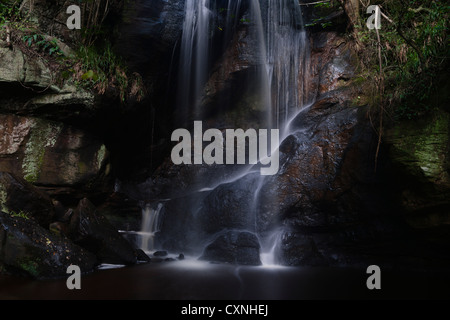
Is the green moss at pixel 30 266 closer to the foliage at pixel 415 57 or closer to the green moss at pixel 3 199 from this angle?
the green moss at pixel 3 199

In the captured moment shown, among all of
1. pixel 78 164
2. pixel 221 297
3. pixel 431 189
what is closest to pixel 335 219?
pixel 431 189

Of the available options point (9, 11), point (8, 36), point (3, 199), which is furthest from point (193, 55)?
point (3, 199)

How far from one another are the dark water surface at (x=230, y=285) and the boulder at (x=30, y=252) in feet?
0.53

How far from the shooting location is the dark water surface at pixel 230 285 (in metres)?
3.22

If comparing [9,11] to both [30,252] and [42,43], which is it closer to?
[42,43]

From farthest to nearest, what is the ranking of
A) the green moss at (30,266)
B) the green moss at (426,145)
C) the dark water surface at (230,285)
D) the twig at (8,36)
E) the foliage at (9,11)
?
the foliage at (9,11), the twig at (8,36), the green moss at (426,145), the green moss at (30,266), the dark water surface at (230,285)

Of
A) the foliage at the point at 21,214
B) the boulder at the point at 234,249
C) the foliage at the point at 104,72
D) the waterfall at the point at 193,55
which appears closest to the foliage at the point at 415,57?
the boulder at the point at 234,249

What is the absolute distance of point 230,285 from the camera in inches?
143

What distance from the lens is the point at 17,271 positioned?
370cm

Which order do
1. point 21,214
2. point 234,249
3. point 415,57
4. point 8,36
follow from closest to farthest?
1. point 21,214
2. point 415,57
3. point 234,249
4. point 8,36

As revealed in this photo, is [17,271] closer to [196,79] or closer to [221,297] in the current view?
[221,297]

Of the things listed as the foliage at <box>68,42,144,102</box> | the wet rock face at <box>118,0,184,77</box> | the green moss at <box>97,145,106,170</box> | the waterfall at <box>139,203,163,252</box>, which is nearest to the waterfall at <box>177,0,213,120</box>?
the wet rock face at <box>118,0,184,77</box>

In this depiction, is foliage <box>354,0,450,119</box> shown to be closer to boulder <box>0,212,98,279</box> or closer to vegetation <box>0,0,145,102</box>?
vegetation <box>0,0,145,102</box>

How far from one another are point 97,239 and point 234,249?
2255 millimetres
